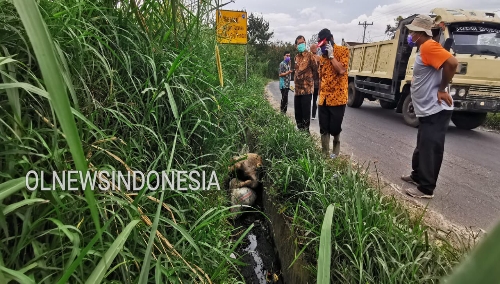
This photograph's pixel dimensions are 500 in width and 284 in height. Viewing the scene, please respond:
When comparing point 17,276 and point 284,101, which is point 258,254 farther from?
point 284,101

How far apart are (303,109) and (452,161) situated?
2.32 m

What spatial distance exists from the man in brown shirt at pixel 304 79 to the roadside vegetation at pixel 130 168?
7.96ft

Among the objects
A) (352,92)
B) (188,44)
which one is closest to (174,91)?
(188,44)

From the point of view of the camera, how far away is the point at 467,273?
18 cm

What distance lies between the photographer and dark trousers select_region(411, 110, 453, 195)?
2.75m

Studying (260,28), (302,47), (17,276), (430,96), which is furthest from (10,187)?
(260,28)

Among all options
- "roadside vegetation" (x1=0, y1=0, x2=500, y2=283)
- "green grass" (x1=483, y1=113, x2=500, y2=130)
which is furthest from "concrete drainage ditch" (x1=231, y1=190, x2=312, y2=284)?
"green grass" (x1=483, y1=113, x2=500, y2=130)

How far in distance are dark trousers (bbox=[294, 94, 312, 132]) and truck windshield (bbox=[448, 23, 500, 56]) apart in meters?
3.54

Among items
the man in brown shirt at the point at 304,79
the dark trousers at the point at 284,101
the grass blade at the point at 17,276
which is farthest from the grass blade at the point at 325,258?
the dark trousers at the point at 284,101

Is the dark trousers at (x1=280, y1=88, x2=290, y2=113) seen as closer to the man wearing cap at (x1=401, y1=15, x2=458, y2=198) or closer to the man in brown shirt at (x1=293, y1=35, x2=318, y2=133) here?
the man in brown shirt at (x1=293, y1=35, x2=318, y2=133)

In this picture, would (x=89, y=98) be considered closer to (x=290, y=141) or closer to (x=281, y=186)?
(x=281, y=186)

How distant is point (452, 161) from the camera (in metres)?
4.36

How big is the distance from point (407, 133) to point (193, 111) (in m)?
5.52

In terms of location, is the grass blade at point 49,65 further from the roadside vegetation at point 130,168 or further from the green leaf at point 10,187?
the green leaf at point 10,187
